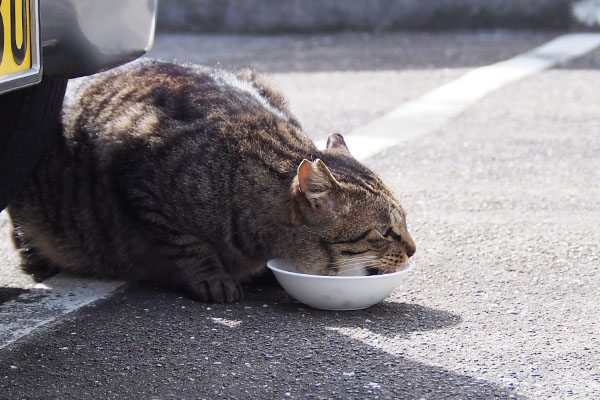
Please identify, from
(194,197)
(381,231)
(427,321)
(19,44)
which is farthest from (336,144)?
(19,44)

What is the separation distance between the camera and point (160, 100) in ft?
12.0

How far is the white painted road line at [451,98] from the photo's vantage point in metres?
5.72

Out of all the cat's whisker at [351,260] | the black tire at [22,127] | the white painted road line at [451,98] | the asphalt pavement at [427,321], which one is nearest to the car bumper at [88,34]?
the black tire at [22,127]

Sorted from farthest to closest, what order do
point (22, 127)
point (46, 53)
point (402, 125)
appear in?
point (402, 125) < point (22, 127) < point (46, 53)

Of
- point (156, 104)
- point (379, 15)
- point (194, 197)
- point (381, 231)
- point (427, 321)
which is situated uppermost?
point (379, 15)

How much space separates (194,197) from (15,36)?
118 centimetres

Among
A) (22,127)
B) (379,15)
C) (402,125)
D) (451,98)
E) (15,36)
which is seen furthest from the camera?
(379,15)

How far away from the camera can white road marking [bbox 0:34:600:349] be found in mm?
3193

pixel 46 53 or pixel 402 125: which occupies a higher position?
pixel 46 53

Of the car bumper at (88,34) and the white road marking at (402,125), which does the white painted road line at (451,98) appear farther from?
the car bumper at (88,34)

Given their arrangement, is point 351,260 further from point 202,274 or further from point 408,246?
point 202,274

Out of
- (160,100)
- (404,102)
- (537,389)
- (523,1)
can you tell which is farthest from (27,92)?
(523,1)

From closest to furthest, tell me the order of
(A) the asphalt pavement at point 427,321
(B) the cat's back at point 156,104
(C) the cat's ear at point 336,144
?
(A) the asphalt pavement at point 427,321 < (B) the cat's back at point 156,104 < (C) the cat's ear at point 336,144

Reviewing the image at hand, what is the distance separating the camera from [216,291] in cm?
334
